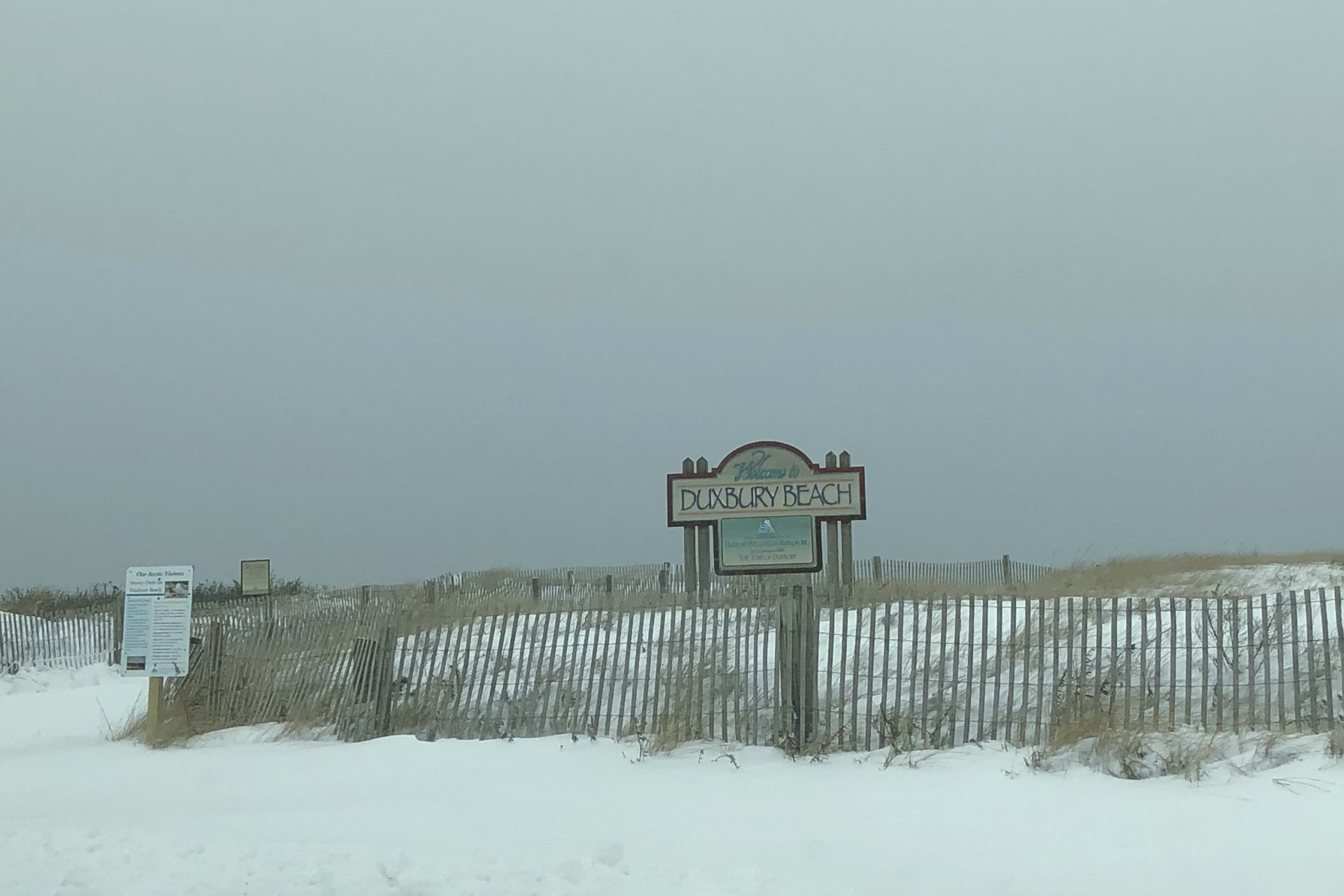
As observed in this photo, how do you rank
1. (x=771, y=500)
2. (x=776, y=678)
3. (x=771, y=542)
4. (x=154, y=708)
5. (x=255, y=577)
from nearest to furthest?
(x=776, y=678), (x=154, y=708), (x=771, y=542), (x=771, y=500), (x=255, y=577)

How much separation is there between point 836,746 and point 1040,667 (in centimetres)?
176

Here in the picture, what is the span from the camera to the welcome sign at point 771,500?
23.5m

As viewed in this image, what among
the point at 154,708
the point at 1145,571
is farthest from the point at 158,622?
the point at 1145,571

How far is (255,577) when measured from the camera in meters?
32.1

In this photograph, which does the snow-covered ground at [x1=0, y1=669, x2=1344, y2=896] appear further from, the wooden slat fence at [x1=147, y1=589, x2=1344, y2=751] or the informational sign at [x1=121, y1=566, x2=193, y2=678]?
the informational sign at [x1=121, y1=566, x2=193, y2=678]

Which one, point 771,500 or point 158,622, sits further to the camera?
point 771,500

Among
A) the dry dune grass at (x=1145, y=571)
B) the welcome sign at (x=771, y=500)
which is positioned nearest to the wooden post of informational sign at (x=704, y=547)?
the welcome sign at (x=771, y=500)

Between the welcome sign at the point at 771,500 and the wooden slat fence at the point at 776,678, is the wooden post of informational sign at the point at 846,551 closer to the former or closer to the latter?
the welcome sign at the point at 771,500

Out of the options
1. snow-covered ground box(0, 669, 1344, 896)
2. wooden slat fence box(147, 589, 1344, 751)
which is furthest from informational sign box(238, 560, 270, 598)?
snow-covered ground box(0, 669, 1344, 896)

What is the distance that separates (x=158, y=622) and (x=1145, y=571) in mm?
19944

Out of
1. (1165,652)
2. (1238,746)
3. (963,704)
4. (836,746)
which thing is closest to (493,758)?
(836,746)

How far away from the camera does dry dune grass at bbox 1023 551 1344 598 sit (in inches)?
822

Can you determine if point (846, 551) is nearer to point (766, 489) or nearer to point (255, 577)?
point (766, 489)

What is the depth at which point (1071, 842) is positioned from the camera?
264 inches
